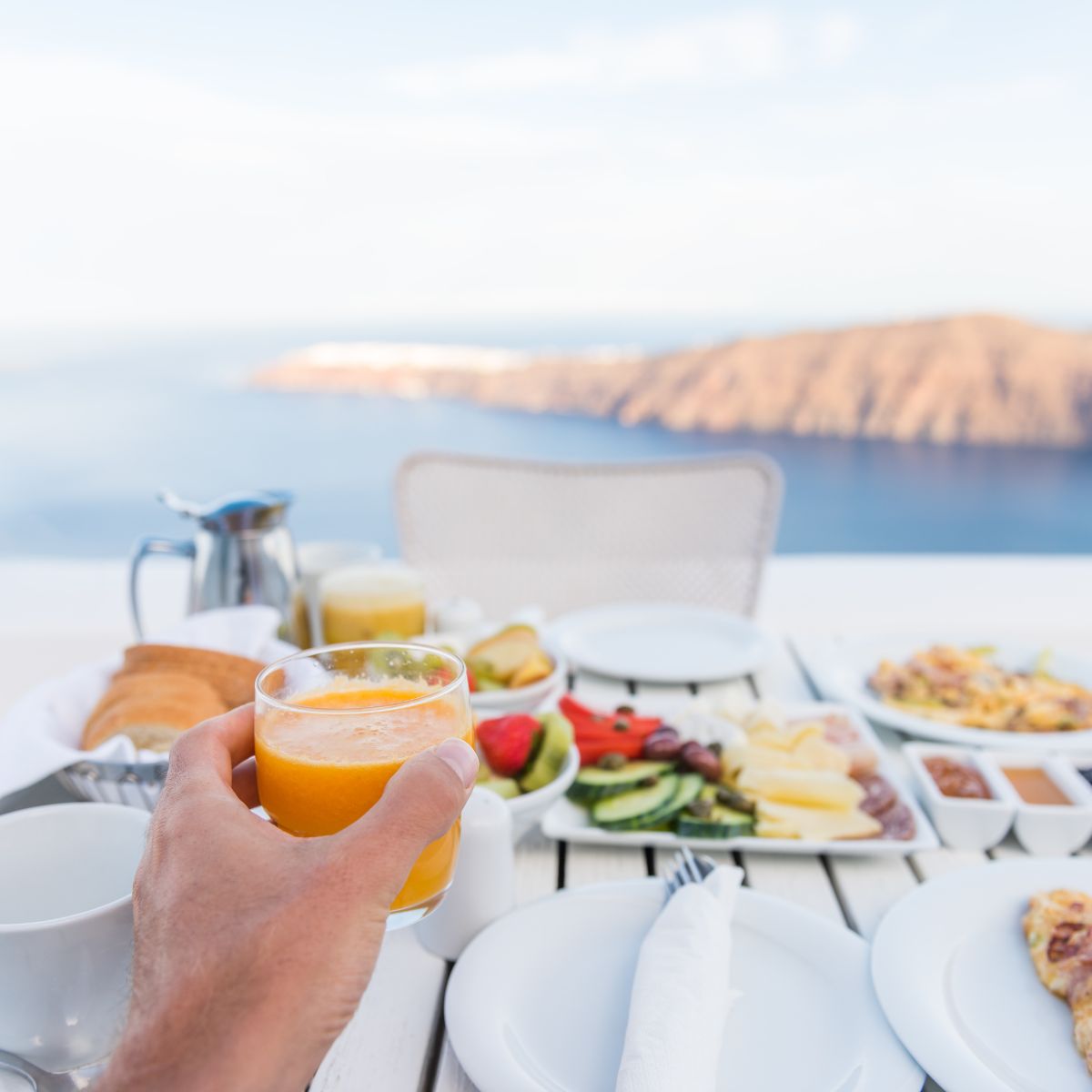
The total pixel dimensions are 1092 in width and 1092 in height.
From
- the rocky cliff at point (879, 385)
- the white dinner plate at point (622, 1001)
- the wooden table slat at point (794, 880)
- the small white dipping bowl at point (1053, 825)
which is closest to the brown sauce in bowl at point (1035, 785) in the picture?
the small white dipping bowl at point (1053, 825)

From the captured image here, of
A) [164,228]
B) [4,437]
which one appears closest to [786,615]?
[4,437]

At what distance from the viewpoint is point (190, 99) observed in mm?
6719

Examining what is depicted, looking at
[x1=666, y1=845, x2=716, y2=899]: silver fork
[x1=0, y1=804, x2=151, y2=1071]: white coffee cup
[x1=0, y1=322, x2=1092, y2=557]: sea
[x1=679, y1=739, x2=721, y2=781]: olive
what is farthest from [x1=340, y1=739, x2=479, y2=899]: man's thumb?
[x1=0, y1=322, x2=1092, y2=557]: sea

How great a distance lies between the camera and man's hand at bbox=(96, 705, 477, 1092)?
1.29ft

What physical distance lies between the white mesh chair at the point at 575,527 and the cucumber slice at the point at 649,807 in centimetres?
126

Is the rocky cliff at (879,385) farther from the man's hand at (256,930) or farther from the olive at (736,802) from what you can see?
the man's hand at (256,930)

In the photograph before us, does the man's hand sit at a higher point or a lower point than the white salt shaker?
higher

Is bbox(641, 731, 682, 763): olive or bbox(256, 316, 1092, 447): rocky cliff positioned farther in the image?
bbox(256, 316, 1092, 447): rocky cliff

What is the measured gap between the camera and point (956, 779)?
3.18ft

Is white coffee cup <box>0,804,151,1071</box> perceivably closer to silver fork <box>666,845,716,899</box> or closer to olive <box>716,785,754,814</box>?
silver fork <box>666,845,716,899</box>

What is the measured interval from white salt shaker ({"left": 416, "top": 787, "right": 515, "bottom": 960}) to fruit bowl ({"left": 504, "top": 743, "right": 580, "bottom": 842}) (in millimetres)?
74

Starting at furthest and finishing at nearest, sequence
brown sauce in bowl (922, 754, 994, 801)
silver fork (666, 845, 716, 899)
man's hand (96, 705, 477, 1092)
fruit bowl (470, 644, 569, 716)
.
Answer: fruit bowl (470, 644, 569, 716)
brown sauce in bowl (922, 754, 994, 801)
silver fork (666, 845, 716, 899)
man's hand (96, 705, 477, 1092)

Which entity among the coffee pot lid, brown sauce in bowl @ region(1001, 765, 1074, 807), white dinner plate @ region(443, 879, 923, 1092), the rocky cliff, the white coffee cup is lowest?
the rocky cliff

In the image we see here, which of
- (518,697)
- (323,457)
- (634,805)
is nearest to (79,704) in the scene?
(518,697)
